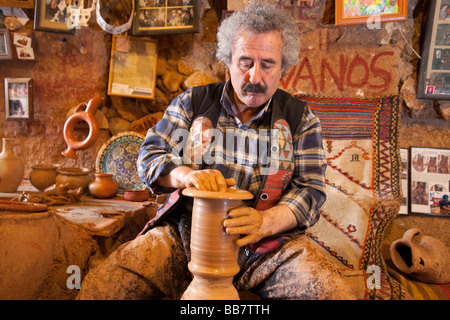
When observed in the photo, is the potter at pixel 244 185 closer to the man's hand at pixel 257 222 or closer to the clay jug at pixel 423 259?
the man's hand at pixel 257 222

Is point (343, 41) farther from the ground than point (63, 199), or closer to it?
farther from the ground

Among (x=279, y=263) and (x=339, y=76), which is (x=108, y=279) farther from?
(x=339, y=76)

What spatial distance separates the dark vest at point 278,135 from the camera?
2.01 metres

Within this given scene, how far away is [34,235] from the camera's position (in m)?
2.15

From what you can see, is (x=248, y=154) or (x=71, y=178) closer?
(x=248, y=154)

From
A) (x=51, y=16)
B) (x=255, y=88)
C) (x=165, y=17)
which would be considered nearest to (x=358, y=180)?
(x=255, y=88)

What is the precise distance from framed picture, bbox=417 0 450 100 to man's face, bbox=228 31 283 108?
204 centimetres

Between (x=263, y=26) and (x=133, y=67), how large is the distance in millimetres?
2150

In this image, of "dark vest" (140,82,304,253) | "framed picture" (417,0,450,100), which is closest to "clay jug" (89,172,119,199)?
"dark vest" (140,82,304,253)

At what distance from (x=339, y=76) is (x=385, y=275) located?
1.86 metres

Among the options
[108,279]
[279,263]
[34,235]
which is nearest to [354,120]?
[279,263]

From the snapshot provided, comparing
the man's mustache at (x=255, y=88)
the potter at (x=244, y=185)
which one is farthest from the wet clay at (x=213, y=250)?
the man's mustache at (x=255, y=88)

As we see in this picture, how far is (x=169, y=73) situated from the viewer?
3846 millimetres

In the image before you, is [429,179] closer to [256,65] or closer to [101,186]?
[256,65]
